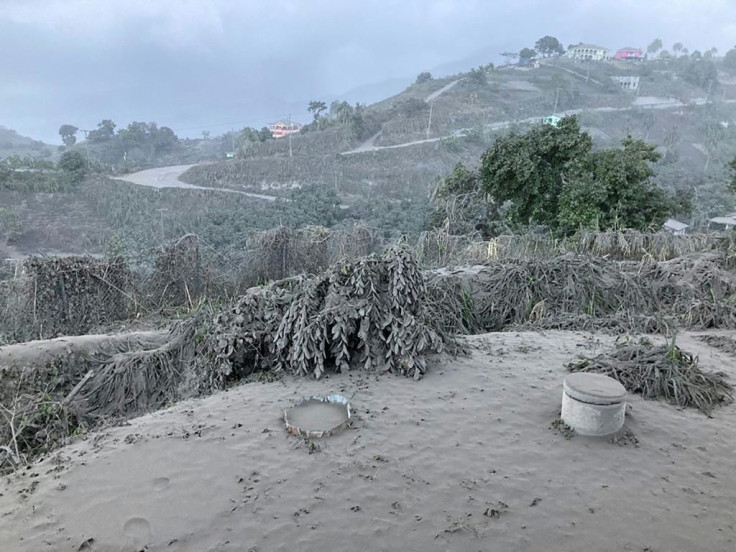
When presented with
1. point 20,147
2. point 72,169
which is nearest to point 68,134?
point 20,147

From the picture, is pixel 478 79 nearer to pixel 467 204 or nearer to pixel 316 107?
pixel 316 107

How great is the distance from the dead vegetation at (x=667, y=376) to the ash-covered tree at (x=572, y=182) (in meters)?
8.60

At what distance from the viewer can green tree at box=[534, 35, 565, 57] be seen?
102625 mm

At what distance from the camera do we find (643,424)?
5.34 meters

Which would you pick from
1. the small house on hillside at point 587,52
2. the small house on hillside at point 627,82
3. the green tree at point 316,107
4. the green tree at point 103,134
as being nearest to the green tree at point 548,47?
the small house on hillside at point 587,52

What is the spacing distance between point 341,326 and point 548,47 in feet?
376

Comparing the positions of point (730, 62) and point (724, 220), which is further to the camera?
point (730, 62)

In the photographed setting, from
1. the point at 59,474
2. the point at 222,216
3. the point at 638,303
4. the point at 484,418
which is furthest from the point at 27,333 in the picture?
the point at 222,216

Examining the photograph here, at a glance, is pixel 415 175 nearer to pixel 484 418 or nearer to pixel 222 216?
pixel 222 216

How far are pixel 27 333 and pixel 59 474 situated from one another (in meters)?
4.89

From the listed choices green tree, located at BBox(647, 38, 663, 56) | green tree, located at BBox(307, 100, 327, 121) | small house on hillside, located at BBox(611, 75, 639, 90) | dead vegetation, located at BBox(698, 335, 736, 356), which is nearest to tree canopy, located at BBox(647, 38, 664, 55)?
green tree, located at BBox(647, 38, 663, 56)

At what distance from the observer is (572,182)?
15.7 meters

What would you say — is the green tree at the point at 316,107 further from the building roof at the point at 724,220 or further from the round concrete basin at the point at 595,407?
the round concrete basin at the point at 595,407

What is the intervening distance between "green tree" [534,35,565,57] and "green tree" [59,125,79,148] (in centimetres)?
8642
